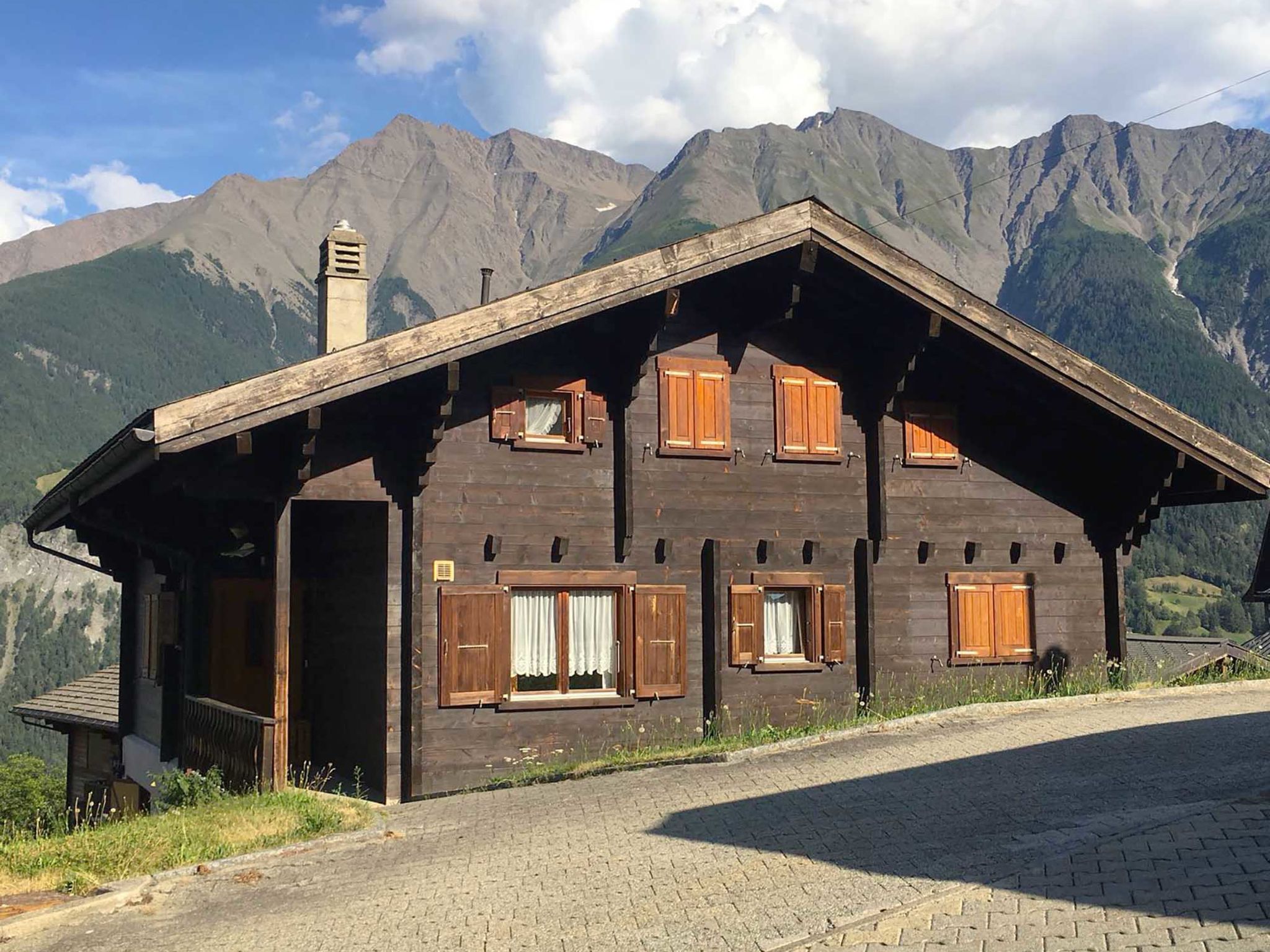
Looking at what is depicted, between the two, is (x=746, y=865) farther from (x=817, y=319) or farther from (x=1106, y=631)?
(x=1106, y=631)

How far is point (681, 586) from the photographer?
14.9 metres

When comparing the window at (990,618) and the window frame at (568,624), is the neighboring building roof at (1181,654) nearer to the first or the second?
the window at (990,618)

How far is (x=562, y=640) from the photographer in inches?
568

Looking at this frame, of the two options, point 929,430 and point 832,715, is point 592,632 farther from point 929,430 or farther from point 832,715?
point 929,430

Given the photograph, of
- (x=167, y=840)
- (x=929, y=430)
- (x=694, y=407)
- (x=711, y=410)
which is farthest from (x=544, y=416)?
(x=167, y=840)

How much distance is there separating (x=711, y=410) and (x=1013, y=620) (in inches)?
198

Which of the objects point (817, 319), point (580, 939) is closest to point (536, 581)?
point (817, 319)

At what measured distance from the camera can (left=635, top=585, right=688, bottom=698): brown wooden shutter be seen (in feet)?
48.2

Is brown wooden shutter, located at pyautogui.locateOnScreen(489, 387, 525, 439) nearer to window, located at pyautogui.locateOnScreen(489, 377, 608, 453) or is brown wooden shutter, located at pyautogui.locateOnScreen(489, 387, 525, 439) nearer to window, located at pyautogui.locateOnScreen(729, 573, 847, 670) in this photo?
window, located at pyautogui.locateOnScreen(489, 377, 608, 453)

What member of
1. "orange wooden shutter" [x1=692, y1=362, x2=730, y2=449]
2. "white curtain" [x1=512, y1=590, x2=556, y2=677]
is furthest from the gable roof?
"white curtain" [x1=512, y1=590, x2=556, y2=677]

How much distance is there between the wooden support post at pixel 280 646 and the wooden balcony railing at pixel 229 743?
94 mm

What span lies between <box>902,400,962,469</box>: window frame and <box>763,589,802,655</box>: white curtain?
2.34 metres

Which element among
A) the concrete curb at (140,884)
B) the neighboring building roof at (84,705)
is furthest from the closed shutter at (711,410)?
the neighboring building roof at (84,705)

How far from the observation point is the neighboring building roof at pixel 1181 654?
2461 cm
